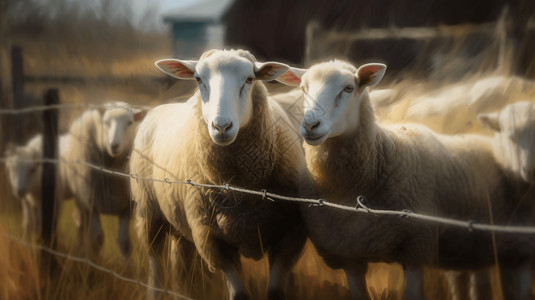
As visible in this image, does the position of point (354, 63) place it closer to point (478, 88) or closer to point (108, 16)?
point (478, 88)

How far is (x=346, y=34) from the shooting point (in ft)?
11.9

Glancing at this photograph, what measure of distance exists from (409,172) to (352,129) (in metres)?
0.34

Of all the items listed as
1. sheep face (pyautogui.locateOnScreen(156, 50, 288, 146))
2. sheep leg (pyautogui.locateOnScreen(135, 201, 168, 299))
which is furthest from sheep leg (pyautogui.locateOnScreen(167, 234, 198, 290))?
sheep face (pyautogui.locateOnScreen(156, 50, 288, 146))

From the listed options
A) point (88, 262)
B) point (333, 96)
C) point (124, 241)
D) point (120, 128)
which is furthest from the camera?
point (124, 241)

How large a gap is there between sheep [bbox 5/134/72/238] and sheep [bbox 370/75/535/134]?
369 centimetres

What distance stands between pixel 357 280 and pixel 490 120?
1.04 m

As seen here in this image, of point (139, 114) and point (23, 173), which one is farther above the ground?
point (139, 114)

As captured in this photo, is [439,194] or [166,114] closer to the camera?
[439,194]

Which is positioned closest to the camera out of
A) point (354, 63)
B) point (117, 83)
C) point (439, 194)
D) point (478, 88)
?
point (478, 88)

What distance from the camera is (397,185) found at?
3201 millimetres

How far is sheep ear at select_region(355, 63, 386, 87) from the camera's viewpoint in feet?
10.1

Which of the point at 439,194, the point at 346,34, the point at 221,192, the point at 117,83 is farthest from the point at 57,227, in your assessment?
the point at 439,194

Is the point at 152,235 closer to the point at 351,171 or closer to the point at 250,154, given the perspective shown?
the point at 250,154

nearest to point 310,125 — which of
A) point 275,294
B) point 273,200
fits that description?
point 273,200
